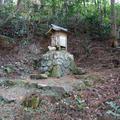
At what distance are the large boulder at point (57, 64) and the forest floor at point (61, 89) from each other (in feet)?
1.16

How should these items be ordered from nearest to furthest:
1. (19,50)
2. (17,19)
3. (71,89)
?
(71,89)
(19,50)
(17,19)

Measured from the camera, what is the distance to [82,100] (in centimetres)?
681

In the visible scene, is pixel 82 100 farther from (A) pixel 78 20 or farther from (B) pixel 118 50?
(A) pixel 78 20

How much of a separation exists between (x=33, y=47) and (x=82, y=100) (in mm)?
4694

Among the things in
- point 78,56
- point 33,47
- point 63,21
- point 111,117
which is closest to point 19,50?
point 33,47

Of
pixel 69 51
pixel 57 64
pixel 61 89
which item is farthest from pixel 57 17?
pixel 61 89

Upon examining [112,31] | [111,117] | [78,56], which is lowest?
[111,117]

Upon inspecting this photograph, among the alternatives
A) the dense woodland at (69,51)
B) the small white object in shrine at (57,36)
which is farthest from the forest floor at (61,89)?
the small white object in shrine at (57,36)

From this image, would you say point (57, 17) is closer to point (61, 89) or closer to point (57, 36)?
point (57, 36)

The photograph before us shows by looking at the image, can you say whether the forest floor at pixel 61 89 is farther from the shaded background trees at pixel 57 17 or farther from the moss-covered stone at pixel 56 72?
the shaded background trees at pixel 57 17

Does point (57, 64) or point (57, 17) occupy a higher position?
point (57, 17)

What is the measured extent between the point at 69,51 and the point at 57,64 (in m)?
2.56

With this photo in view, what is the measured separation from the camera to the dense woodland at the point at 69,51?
21.2ft

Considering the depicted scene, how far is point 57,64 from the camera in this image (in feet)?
29.5
